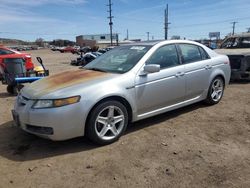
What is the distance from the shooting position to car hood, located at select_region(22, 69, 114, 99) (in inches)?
158

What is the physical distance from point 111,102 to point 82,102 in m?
0.48

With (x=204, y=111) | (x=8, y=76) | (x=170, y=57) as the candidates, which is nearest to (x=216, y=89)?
(x=204, y=111)

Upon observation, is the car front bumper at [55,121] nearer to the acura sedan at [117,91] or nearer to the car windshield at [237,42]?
the acura sedan at [117,91]

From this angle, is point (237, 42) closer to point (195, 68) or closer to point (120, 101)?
point (195, 68)

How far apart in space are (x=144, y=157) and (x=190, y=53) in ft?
8.89

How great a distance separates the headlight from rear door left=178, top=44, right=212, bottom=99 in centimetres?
240

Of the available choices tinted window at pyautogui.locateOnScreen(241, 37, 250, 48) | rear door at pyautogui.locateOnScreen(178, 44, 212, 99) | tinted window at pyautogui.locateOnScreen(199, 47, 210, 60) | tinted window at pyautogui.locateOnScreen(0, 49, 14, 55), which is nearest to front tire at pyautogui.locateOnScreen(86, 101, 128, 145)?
rear door at pyautogui.locateOnScreen(178, 44, 212, 99)

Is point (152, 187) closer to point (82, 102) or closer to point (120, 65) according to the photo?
point (82, 102)

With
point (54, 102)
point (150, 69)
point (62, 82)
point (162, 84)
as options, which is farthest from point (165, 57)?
point (54, 102)

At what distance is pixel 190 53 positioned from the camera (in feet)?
18.2

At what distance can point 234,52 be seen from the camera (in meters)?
9.45

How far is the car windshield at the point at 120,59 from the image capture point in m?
4.68

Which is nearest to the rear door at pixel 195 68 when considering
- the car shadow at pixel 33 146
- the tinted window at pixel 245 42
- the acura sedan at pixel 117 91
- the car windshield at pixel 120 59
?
the acura sedan at pixel 117 91

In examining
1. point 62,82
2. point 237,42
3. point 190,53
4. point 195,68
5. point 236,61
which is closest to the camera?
point 62,82
